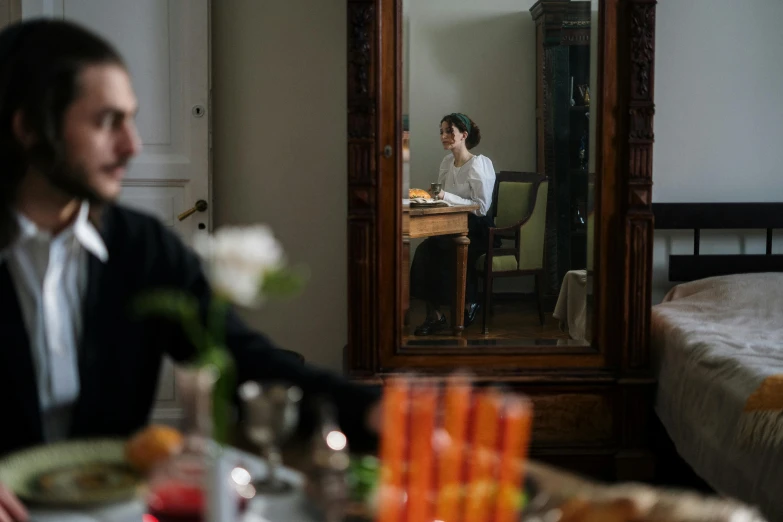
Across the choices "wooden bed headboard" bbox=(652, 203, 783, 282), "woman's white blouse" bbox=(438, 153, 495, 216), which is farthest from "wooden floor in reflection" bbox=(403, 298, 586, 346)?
"wooden bed headboard" bbox=(652, 203, 783, 282)

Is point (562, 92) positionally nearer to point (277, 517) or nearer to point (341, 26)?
point (341, 26)

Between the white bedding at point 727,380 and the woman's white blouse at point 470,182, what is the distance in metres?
0.80

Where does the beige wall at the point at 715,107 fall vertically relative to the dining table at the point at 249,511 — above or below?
above

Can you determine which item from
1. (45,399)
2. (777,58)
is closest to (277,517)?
(45,399)

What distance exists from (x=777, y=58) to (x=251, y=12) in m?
2.16

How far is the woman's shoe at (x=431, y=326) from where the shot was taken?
325cm

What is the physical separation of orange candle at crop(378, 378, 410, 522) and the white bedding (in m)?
1.81

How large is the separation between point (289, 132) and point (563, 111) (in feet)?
3.89

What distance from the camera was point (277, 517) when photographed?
1027mm

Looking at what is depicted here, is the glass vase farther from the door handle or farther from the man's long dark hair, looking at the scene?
the door handle

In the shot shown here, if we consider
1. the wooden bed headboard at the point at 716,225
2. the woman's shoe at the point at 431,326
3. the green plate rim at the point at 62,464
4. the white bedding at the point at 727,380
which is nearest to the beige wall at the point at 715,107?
the wooden bed headboard at the point at 716,225

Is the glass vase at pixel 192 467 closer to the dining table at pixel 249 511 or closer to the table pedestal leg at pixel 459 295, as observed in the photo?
the dining table at pixel 249 511

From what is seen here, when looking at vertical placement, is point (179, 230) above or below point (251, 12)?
below

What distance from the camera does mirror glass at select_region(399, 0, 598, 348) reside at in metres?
3.16
